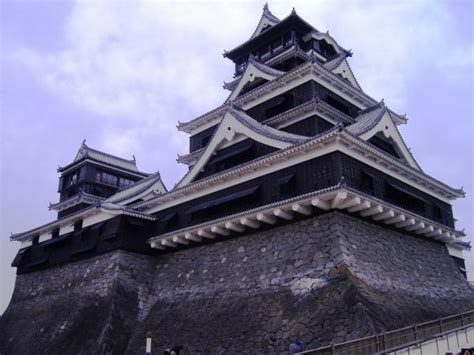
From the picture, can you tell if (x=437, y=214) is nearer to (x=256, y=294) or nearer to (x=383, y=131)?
(x=383, y=131)

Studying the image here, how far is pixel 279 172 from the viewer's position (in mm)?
18406

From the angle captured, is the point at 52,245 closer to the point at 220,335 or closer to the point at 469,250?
the point at 220,335

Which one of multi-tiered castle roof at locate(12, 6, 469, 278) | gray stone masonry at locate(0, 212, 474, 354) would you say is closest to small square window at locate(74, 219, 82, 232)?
multi-tiered castle roof at locate(12, 6, 469, 278)

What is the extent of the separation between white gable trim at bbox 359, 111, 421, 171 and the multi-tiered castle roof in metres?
0.05

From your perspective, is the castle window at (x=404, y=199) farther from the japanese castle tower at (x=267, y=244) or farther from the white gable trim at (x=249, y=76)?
the white gable trim at (x=249, y=76)

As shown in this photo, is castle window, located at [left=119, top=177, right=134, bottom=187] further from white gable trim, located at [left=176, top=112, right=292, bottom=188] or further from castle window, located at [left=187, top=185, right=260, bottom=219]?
castle window, located at [left=187, top=185, right=260, bottom=219]

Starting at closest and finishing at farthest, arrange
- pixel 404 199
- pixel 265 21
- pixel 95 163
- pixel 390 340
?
pixel 390 340
pixel 404 199
pixel 265 21
pixel 95 163

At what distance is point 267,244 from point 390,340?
23.2 ft

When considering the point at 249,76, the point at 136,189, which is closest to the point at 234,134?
the point at 249,76

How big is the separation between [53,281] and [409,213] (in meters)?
18.7

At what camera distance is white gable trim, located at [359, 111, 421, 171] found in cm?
2113

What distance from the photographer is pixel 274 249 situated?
57.8ft

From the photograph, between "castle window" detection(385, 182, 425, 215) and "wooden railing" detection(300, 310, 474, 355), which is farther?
"castle window" detection(385, 182, 425, 215)

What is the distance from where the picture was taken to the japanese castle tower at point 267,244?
617 inches
